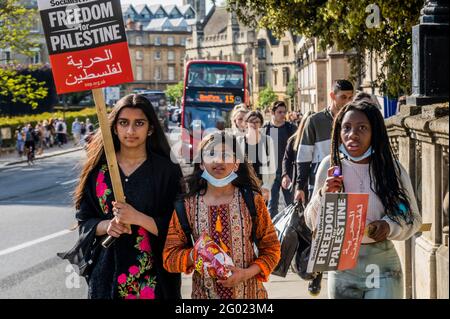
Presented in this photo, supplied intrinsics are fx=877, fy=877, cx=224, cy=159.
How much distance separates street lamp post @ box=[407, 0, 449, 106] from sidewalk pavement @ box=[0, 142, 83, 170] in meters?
32.0

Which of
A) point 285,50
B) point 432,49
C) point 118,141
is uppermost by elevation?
point 432,49

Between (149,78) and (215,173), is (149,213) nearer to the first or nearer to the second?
(215,173)

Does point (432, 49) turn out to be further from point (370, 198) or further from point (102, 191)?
point (102, 191)

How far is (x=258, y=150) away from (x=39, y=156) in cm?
3494

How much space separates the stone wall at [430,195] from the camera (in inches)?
211

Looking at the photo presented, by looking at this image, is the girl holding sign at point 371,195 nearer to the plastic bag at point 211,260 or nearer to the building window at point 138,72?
the plastic bag at point 211,260

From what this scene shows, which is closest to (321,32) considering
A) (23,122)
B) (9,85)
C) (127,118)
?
(127,118)

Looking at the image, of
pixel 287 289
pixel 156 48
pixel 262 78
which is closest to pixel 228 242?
pixel 287 289

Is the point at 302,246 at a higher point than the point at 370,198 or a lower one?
lower

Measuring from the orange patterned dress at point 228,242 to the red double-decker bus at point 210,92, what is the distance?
90.1 ft

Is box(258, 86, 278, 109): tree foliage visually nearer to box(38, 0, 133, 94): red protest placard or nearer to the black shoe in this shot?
the black shoe

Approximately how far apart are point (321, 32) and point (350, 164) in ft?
31.5

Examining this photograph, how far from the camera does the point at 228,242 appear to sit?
457 centimetres

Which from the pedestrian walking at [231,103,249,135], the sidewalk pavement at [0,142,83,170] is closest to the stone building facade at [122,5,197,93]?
the sidewalk pavement at [0,142,83,170]
